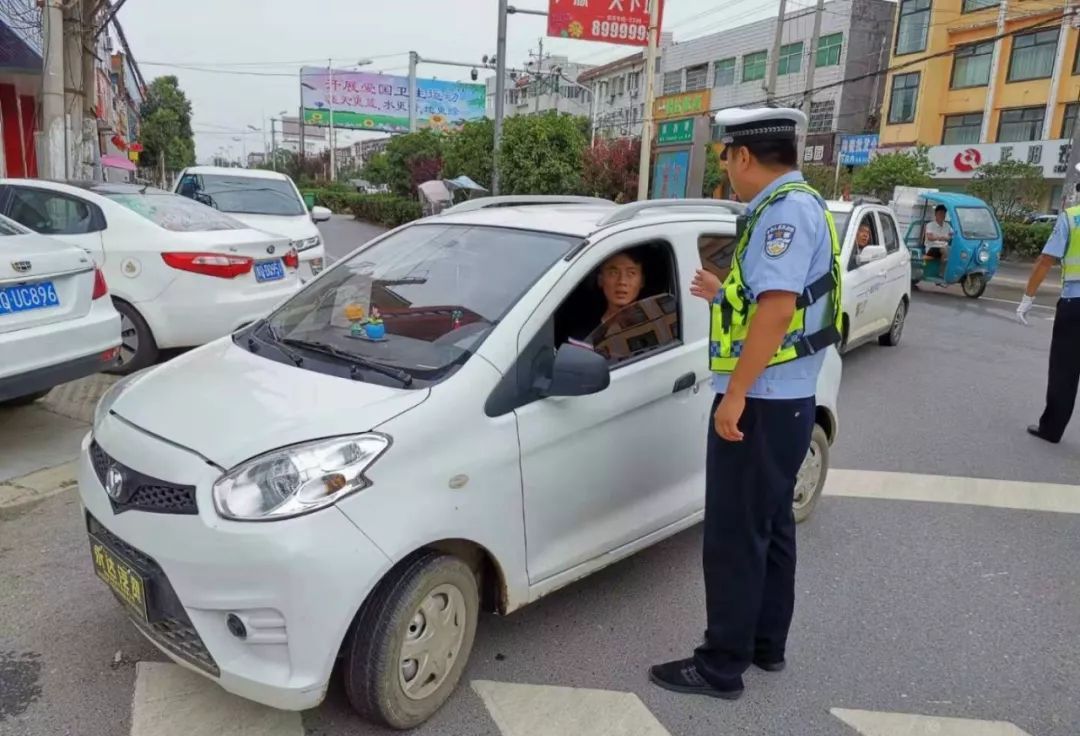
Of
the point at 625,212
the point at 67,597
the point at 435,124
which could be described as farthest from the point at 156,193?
the point at 435,124

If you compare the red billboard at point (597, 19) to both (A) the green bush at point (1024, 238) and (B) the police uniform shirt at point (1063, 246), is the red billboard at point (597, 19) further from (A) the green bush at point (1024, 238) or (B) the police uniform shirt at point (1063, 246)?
(A) the green bush at point (1024, 238)

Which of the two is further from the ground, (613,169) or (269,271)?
(613,169)

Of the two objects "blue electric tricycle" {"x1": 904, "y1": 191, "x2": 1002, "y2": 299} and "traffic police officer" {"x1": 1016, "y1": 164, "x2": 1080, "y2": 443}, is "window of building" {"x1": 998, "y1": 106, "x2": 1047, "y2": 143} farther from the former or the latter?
"traffic police officer" {"x1": 1016, "y1": 164, "x2": 1080, "y2": 443}

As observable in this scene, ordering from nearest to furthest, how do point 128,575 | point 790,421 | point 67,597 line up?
point 128,575, point 790,421, point 67,597

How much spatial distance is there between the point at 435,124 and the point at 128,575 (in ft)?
170

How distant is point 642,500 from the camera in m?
3.20

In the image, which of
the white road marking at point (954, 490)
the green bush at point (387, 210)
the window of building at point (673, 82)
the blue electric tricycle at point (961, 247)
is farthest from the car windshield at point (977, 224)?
the window of building at point (673, 82)

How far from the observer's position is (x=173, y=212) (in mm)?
6637

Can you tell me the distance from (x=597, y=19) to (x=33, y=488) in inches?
559

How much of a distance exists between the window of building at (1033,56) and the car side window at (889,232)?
101ft

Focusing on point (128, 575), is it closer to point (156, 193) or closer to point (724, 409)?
point (724, 409)

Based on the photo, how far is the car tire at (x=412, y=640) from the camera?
90.1 inches

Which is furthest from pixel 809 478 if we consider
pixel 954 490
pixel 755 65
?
pixel 755 65

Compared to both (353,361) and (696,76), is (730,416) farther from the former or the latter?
(696,76)
